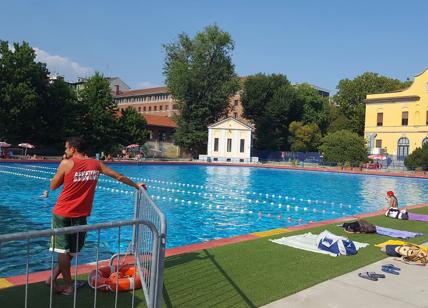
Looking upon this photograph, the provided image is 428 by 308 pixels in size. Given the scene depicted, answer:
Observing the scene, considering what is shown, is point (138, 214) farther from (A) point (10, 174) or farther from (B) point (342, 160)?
(B) point (342, 160)

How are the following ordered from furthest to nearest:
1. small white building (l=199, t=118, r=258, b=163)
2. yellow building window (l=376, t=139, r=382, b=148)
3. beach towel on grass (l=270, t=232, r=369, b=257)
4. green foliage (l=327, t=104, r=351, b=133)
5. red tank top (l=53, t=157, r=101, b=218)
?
green foliage (l=327, t=104, r=351, b=133) → yellow building window (l=376, t=139, r=382, b=148) → small white building (l=199, t=118, r=258, b=163) → beach towel on grass (l=270, t=232, r=369, b=257) → red tank top (l=53, t=157, r=101, b=218)

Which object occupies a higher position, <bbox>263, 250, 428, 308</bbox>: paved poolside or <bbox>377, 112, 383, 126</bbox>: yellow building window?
<bbox>377, 112, 383, 126</bbox>: yellow building window

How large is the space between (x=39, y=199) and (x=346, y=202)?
14727 millimetres

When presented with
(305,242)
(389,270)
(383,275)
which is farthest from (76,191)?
(305,242)

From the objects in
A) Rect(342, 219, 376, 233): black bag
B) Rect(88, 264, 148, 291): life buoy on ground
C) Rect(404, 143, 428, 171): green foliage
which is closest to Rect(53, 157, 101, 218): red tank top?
Rect(88, 264, 148, 291): life buoy on ground

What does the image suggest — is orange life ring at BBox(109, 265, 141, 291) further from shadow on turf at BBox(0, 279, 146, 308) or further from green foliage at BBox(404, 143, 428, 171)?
green foliage at BBox(404, 143, 428, 171)

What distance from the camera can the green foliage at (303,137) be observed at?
5972 centimetres

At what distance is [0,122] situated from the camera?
38.8 metres

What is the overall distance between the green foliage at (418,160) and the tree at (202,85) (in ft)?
83.1

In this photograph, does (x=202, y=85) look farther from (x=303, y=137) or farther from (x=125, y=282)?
(x=125, y=282)

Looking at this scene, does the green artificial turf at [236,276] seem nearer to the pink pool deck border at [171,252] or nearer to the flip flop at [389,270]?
the pink pool deck border at [171,252]

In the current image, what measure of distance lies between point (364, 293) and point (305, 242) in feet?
9.83

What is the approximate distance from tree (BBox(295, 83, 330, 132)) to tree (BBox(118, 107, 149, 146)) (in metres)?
26.4

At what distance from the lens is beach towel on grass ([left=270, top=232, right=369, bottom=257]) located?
8.07m
